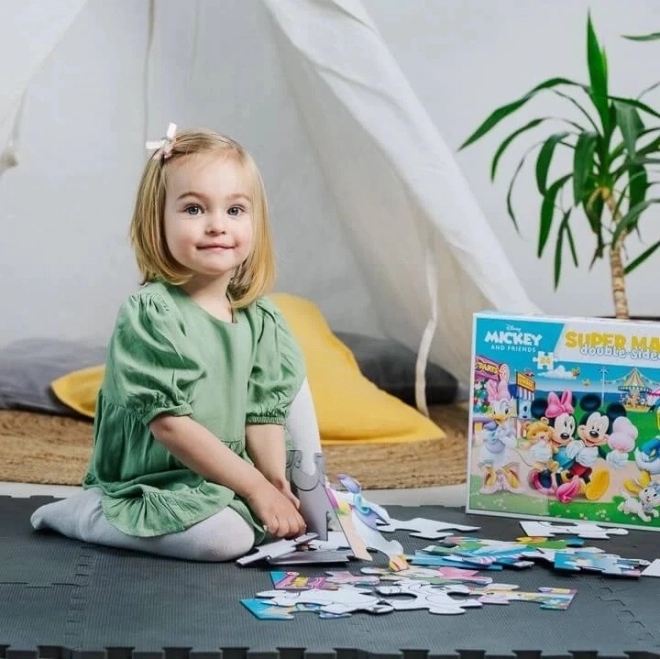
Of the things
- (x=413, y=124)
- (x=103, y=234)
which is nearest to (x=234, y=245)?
(x=413, y=124)

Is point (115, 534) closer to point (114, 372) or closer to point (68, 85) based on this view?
point (114, 372)

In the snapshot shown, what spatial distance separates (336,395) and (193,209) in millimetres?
1043

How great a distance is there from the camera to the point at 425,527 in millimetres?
1929

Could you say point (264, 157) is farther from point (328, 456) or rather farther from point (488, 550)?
point (488, 550)

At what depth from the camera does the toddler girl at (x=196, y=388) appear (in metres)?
1.74

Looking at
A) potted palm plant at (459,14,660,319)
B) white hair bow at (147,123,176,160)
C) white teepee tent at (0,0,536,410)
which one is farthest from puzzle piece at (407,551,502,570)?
potted palm plant at (459,14,660,319)

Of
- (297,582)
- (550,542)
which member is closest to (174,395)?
(297,582)

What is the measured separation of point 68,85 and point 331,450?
1.22 m

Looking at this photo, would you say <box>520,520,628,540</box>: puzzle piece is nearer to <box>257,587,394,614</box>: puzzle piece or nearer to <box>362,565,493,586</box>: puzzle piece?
<box>362,565,493,586</box>: puzzle piece

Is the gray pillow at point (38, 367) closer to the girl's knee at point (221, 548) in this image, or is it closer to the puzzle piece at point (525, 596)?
the girl's knee at point (221, 548)

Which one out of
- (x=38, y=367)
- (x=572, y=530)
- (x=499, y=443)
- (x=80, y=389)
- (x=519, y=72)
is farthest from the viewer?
(x=519, y=72)

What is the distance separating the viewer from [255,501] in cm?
177

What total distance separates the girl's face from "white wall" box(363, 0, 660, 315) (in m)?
1.72

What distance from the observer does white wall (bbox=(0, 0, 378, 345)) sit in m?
3.13
